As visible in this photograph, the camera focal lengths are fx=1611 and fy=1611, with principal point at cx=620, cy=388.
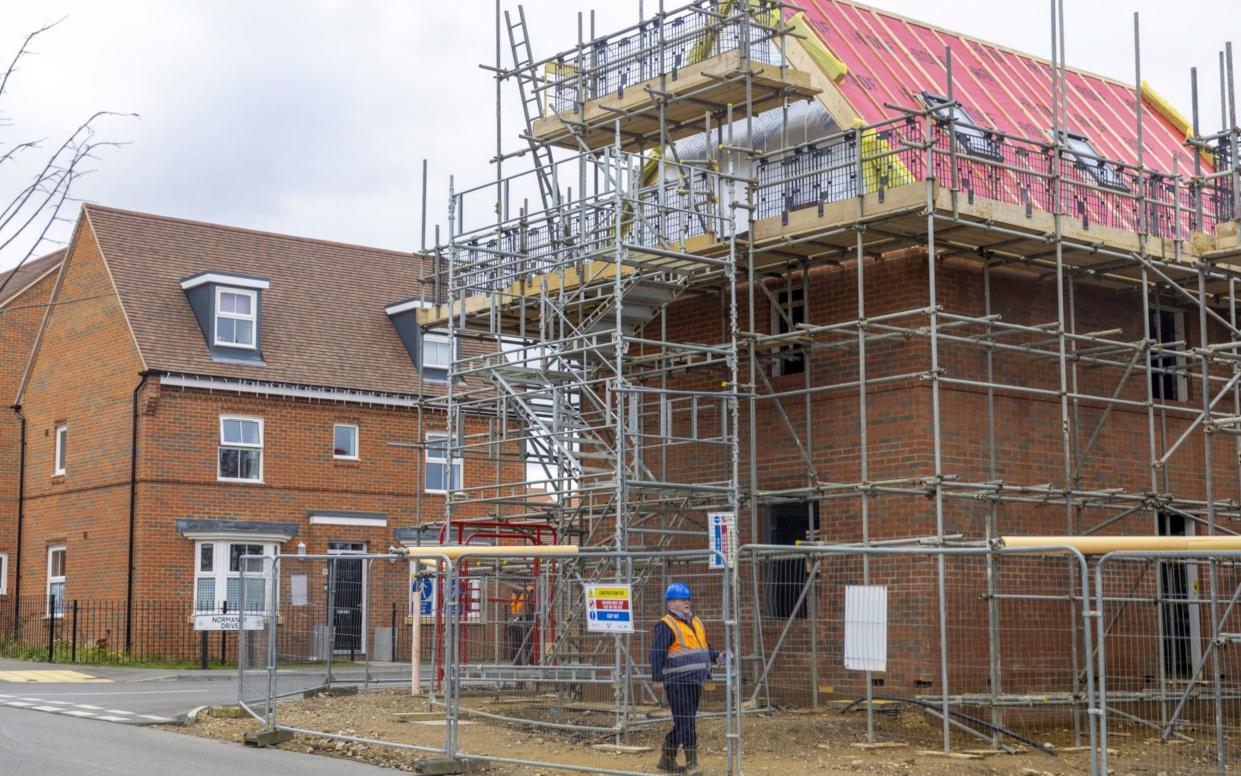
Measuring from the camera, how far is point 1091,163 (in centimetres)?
2170

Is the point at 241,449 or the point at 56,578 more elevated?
the point at 241,449

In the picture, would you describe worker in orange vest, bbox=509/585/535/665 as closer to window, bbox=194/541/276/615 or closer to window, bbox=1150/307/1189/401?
window, bbox=1150/307/1189/401

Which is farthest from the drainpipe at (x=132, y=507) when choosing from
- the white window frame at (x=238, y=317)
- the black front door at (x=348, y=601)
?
the black front door at (x=348, y=601)

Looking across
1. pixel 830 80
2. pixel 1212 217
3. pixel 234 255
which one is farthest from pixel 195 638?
pixel 1212 217

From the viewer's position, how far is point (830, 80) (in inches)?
806

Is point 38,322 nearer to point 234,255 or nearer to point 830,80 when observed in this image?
point 234,255

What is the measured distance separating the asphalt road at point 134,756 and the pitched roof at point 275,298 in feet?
55.6

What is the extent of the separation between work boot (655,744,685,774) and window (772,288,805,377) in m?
7.31

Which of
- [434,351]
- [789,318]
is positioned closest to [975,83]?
[789,318]

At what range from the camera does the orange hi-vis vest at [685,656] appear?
14.0m

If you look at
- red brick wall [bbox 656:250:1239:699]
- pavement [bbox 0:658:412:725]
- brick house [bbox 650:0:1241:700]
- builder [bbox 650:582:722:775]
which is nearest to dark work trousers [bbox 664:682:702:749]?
builder [bbox 650:582:722:775]

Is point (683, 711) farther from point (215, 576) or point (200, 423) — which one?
point (200, 423)

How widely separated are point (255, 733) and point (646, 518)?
21.0ft

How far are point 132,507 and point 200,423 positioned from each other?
7.43 feet
